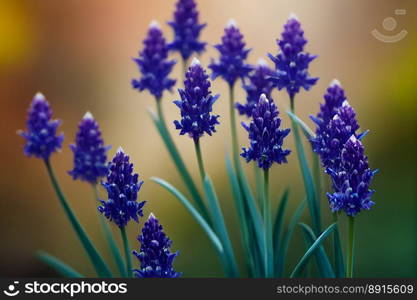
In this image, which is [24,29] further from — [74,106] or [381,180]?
[381,180]

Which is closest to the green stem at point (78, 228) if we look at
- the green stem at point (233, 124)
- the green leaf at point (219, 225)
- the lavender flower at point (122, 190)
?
the lavender flower at point (122, 190)

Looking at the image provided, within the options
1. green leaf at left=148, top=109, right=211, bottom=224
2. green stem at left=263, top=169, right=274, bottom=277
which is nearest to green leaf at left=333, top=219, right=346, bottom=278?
green stem at left=263, top=169, right=274, bottom=277

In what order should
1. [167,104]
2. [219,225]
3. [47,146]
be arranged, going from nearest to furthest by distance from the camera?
[47,146] → [219,225] → [167,104]

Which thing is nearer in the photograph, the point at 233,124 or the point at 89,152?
the point at 89,152

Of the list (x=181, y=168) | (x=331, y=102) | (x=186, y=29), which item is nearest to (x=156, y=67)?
(x=186, y=29)

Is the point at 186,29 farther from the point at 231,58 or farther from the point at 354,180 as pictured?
the point at 354,180

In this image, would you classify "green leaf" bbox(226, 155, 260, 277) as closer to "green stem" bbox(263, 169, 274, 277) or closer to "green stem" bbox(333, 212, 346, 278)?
"green stem" bbox(263, 169, 274, 277)
